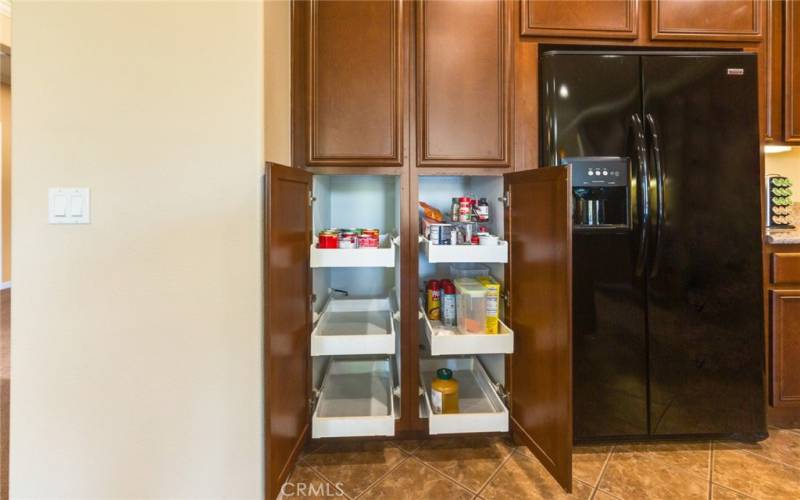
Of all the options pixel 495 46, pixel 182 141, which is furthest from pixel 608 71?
pixel 182 141

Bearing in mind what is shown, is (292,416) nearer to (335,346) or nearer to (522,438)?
(335,346)

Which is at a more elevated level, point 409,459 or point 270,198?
point 270,198

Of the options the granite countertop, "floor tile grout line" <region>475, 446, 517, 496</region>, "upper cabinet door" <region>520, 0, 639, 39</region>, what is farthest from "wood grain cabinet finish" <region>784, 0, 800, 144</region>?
"floor tile grout line" <region>475, 446, 517, 496</region>

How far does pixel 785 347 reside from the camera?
1574 mm

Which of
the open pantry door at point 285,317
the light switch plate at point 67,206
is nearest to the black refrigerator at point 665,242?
the open pantry door at point 285,317

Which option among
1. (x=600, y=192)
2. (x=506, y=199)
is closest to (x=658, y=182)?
(x=600, y=192)

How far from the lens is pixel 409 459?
1.47 meters

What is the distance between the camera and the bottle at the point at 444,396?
4.86 feet

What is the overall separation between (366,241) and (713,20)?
6.19 ft

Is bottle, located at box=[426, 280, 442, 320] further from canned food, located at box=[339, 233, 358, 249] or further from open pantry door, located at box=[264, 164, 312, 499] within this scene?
open pantry door, located at box=[264, 164, 312, 499]

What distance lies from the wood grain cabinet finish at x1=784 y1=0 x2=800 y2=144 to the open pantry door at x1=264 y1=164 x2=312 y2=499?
229cm

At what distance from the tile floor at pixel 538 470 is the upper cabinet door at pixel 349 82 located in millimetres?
1302

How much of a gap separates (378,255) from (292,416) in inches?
26.6

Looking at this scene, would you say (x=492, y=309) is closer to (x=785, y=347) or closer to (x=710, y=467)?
(x=710, y=467)
